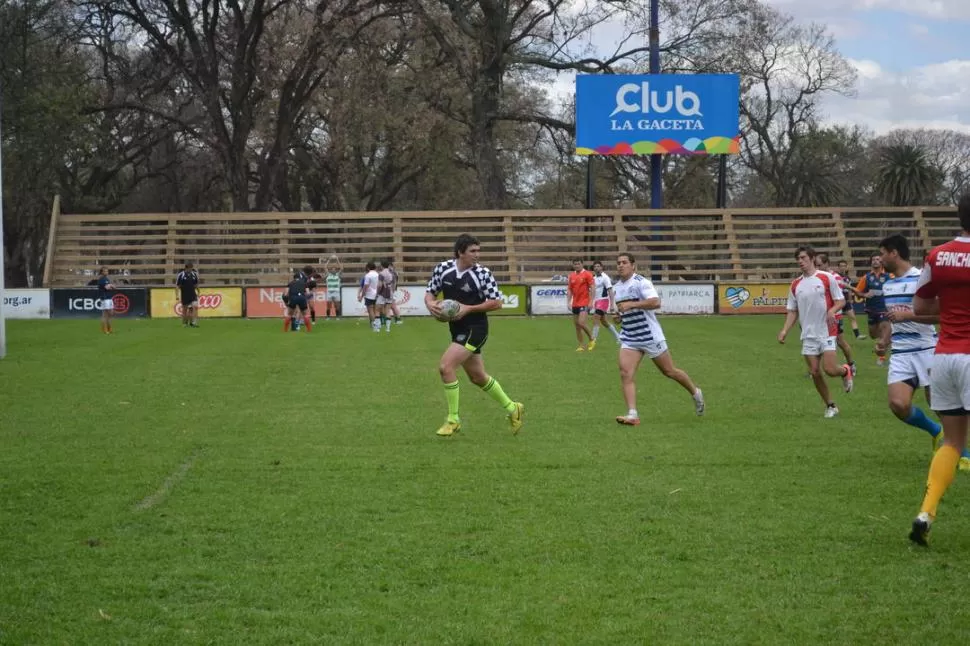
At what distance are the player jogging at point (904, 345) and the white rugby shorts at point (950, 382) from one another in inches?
90.3

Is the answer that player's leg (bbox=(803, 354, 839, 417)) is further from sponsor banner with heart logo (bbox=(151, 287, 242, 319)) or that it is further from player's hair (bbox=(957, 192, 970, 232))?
sponsor banner with heart logo (bbox=(151, 287, 242, 319))

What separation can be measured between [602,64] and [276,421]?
126ft

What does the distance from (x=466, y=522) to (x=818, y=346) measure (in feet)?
21.8

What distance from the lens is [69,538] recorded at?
700 centimetres

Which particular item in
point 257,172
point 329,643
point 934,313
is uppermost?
point 257,172

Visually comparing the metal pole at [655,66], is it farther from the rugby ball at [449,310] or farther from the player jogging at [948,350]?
the player jogging at [948,350]

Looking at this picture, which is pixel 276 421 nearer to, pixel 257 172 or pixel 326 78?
pixel 326 78

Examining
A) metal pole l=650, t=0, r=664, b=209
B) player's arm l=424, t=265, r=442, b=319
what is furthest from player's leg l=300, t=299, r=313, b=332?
player's arm l=424, t=265, r=442, b=319

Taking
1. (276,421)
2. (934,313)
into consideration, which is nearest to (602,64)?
(276,421)

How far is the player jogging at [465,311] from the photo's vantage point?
11250 millimetres

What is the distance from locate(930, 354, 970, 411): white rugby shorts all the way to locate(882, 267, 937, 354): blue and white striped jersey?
8.81 ft

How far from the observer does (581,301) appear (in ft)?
77.5

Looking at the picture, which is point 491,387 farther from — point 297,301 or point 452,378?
point 297,301

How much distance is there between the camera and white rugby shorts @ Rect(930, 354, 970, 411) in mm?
6469
